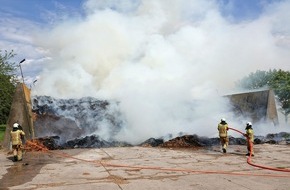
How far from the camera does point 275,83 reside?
47.9m

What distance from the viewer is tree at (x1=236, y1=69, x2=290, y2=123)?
46.2 meters

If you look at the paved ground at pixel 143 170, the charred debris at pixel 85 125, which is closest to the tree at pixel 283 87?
the charred debris at pixel 85 125

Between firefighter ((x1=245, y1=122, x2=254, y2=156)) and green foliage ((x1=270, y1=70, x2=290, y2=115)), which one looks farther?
green foliage ((x1=270, y1=70, x2=290, y2=115))

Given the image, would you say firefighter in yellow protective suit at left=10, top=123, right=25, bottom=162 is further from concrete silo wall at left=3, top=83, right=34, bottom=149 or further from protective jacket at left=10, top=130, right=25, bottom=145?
concrete silo wall at left=3, top=83, right=34, bottom=149

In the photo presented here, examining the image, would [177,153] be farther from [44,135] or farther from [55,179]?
[44,135]

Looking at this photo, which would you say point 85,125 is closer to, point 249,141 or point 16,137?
point 16,137

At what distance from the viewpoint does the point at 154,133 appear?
59.4 ft

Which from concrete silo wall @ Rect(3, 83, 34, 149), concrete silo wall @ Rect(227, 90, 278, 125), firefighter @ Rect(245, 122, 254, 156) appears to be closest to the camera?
firefighter @ Rect(245, 122, 254, 156)

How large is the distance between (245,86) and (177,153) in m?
42.0

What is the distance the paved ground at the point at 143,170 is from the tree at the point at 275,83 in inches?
1384

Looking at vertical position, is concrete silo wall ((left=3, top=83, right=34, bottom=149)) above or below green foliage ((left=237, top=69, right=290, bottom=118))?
below

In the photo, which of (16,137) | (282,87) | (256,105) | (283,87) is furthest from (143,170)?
(283,87)

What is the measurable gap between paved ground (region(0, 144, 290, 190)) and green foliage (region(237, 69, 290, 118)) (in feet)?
117

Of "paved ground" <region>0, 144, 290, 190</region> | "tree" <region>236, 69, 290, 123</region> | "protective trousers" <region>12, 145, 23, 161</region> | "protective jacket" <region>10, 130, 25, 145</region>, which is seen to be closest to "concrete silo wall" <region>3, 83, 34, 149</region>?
"paved ground" <region>0, 144, 290, 190</region>
